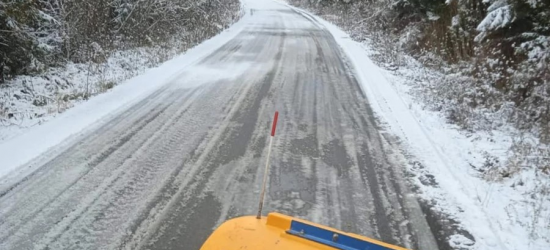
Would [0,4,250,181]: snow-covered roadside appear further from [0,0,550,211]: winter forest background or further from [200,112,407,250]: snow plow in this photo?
[200,112,407,250]: snow plow

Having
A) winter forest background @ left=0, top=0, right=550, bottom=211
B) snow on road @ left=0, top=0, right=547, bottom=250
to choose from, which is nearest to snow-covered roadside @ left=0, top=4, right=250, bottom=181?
snow on road @ left=0, top=0, right=547, bottom=250

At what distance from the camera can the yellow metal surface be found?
244cm

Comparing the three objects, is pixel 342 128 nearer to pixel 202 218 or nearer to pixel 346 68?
pixel 202 218

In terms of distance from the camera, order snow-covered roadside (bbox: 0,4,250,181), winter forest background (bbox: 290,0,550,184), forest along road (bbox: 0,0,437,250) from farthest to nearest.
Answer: winter forest background (bbox: 290,0,550,184) < snow-covered roadside (bbox: 0,4,250,181) < forest along road (bbox: 0,0,437,250)

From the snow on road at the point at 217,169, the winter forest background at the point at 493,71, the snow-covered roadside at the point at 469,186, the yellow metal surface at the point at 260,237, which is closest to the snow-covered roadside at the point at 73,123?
the snow on road at the point at 217,169

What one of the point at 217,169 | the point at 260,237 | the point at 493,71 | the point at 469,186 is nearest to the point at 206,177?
the point at 217,169

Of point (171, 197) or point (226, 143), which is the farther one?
point (226, 143)

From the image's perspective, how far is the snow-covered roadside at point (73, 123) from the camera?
16.8 ft

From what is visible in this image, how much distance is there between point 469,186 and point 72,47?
9738 millimetres

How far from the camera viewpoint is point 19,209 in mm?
4051

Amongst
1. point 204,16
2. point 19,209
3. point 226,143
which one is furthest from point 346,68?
point 204,16

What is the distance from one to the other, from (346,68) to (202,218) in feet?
27.9

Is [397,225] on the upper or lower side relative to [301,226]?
lower

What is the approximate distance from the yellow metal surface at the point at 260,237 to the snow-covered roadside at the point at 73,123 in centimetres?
313
